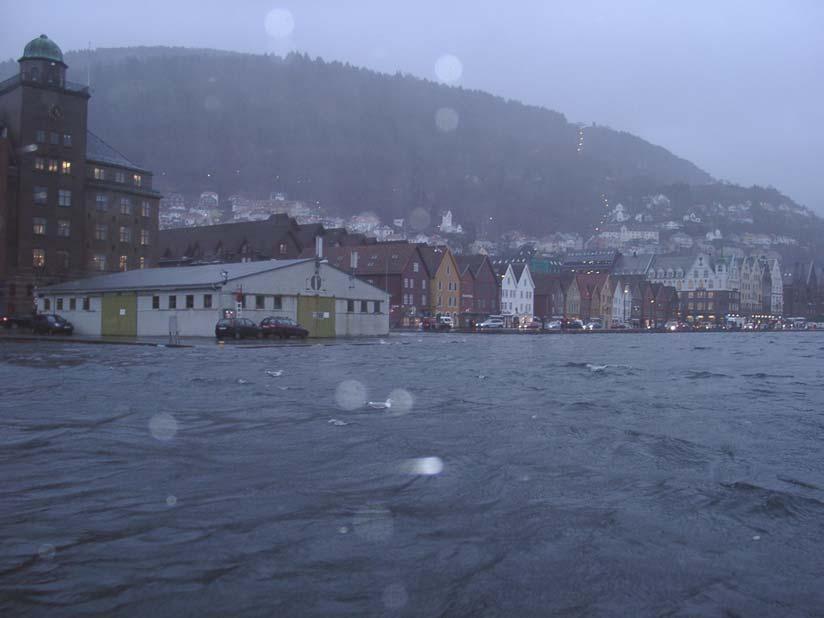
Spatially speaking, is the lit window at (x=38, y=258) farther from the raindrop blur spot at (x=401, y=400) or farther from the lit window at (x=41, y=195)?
the raindrop blur spot at (x=401, y=400)

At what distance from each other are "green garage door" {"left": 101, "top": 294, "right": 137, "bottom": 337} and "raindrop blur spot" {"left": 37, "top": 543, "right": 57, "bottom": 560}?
54820 mm

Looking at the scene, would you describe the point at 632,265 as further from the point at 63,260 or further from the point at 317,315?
the point at 63,260

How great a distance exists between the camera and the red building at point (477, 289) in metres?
116

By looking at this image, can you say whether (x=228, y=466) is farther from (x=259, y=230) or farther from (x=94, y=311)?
(x=259, y=230)

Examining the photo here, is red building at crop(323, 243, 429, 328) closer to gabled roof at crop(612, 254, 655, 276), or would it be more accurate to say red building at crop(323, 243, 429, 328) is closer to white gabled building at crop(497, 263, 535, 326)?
white gabled building at crop(497, 263, 535, 326)

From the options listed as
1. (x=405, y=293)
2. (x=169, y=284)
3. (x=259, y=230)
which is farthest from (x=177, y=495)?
(x=259, y=230)

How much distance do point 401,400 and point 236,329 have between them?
3370cm

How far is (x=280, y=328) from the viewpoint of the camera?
52.5 meters

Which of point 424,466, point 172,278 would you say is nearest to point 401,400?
point 424,466

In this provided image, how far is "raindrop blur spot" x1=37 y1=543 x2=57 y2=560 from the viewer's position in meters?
6.79

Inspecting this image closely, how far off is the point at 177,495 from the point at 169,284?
50.6 m

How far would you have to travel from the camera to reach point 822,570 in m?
6.95

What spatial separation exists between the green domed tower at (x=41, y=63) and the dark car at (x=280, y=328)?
42.9 meters

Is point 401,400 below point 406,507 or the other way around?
the other way around
